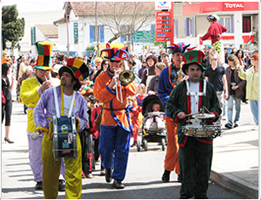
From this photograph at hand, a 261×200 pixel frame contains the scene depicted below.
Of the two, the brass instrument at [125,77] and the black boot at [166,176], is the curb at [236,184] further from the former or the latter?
the brass instrument at [125,77]

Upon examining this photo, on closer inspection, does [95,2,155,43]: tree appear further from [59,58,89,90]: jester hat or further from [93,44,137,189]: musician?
[59,58,89,90]: jester hat

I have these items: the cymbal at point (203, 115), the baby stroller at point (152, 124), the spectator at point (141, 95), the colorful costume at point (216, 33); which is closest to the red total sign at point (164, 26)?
the colorful costume at point (216, 33)

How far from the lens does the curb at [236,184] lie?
6.70 m

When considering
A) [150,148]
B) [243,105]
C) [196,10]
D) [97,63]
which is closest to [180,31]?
[196,10]

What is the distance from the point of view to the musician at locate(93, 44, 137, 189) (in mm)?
7789

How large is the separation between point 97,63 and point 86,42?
44.1m

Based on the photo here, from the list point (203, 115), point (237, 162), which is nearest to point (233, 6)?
point (237, 162)

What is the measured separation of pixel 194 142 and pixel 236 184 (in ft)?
4.23

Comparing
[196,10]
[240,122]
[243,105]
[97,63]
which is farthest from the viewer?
[196,10]

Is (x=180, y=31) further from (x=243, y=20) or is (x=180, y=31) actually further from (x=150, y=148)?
(x=150, y=148)

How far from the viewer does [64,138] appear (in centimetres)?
604

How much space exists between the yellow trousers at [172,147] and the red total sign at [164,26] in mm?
19745

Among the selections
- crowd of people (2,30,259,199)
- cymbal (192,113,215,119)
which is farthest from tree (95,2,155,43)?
cymbal (192,113,215,119)

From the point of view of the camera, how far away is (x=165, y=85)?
7.95 m
